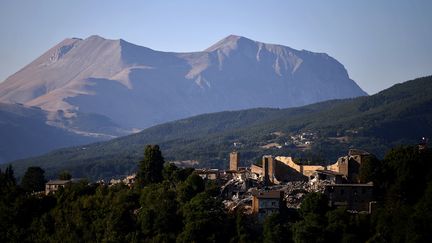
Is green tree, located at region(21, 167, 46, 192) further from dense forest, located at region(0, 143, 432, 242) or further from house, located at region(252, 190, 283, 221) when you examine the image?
house, located at region(252, 190, 283, 221)

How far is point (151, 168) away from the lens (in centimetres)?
8019

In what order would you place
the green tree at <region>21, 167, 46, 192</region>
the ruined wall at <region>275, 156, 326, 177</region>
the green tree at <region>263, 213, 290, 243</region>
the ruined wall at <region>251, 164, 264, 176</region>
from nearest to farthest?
the green tree at <region>263, 213, 290, 243</region> → the ruined wall at <region>275, 156, 326, 177</region> → the ruined wall at <region>251, 164, 264, 176</region> → the green tree at <region>21, 167, 46, 192</region>

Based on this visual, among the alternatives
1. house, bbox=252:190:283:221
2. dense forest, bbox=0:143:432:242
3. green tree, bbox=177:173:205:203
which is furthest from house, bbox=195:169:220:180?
house, bbox=252:190:283:221

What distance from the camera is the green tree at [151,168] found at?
262 feet

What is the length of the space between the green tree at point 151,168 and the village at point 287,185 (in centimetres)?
424

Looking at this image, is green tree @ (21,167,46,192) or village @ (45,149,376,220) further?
green tree @ (21,167,46,192)

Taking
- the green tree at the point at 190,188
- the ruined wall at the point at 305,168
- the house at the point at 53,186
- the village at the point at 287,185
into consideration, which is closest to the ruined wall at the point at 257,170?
the village at the point at 287,185

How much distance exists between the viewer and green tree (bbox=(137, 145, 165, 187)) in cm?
7981

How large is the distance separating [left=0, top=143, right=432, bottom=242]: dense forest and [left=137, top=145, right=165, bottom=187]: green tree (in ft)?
0.27

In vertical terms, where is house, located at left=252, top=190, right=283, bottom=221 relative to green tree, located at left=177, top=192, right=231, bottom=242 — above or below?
above

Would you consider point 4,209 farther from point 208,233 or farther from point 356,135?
point 356,135

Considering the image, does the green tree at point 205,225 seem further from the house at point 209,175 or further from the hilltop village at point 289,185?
the house at point 209,175

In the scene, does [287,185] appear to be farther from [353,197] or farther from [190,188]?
[353,197]

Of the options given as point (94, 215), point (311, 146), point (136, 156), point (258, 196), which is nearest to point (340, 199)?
point (258, 196)
